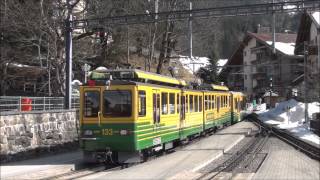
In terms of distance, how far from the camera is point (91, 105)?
1733 cm

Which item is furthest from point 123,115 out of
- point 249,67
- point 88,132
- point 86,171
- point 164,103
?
point 249,67

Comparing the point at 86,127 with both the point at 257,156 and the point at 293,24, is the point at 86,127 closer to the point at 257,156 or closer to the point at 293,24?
the point at 257,156

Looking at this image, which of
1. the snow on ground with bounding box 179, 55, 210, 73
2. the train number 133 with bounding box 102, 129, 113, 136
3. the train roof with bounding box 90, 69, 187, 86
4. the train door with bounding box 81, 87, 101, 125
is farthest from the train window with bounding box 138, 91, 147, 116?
the snow on ground with bounding box 179, 55, 210, 73

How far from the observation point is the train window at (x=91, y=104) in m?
17.2

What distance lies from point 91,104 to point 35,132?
4113 mm

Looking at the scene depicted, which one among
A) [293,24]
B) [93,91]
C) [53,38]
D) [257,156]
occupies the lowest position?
[257,156]

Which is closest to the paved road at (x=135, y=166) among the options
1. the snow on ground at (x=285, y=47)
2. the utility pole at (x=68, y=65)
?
the utility pole at (x=68, y=65)

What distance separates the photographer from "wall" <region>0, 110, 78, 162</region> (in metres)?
18.4

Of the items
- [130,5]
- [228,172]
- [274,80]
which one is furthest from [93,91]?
[274,80]

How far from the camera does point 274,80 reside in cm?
8338

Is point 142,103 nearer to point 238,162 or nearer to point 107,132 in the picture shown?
point 107,132

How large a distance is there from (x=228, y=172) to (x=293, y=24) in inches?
3620

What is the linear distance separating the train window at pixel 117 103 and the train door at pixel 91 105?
0.78 ft

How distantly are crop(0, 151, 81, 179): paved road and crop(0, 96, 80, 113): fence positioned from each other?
7.54ft
